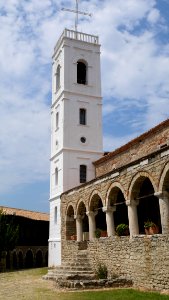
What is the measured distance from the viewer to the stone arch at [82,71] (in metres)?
27.1

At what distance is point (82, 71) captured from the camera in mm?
27328

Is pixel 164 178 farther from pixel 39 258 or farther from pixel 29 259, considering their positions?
pixel 39 258

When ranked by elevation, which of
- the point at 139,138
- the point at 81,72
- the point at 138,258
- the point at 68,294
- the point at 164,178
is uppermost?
the point at 81,72

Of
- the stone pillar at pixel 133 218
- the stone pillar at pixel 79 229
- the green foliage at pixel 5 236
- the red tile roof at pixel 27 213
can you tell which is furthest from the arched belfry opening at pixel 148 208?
the red tile roof at pixel 27 213

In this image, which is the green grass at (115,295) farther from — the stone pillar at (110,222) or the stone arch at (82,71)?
the stone arch at (82,71)

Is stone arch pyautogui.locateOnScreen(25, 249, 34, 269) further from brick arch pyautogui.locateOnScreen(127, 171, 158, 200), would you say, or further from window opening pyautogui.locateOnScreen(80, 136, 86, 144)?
brick arch pyautogui.locateOnScreen(127, 171, 158, 200)

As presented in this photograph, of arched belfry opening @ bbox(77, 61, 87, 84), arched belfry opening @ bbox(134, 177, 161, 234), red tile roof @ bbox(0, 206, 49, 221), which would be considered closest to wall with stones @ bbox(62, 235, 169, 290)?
arched belfry opening @ bbox(134, 177, 161, 234)

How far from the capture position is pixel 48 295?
11.5 meters

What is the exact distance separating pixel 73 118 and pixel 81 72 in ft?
13.9

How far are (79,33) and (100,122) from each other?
757 centimetres

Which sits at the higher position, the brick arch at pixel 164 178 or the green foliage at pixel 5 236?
the brick arch at pixel 164 178

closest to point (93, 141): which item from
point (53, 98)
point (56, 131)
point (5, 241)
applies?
point (56, 131)

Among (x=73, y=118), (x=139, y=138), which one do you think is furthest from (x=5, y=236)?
(x=139, y=138)

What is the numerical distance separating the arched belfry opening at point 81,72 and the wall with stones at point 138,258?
14.6 metres
